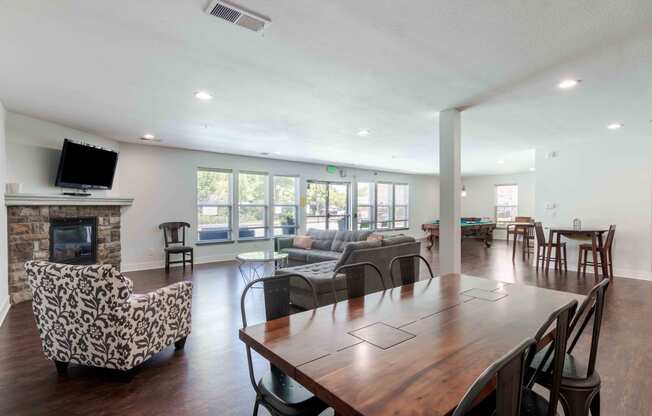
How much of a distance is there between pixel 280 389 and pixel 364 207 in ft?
31.7

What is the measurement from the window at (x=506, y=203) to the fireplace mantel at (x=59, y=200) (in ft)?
39.0

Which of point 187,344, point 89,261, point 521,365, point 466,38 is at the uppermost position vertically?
point 466,38

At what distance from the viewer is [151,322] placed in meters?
2.57

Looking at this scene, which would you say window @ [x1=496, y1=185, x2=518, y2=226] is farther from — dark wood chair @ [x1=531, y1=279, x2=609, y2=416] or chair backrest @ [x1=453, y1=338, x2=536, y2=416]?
chair backrest @ [x1=453, y1=338, x2=536, y2=416]

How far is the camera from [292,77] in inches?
123

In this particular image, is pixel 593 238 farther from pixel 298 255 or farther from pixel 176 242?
pixel 176 242

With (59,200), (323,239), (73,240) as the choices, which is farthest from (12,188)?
(323,239)

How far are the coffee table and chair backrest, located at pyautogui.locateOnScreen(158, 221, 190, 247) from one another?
145 centimetres

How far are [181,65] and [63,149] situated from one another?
3.08 meters

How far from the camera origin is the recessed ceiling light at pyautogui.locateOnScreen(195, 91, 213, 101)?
3.59 metres

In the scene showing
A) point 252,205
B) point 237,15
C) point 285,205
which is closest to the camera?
point 237,15

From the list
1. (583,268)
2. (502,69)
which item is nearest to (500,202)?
(583,268)

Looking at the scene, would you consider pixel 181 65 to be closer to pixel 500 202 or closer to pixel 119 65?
pixel 119 65

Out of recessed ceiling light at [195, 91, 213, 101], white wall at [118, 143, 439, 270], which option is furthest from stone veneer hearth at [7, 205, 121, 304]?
recessed ceiling light at [195, 91, 213, 101]
